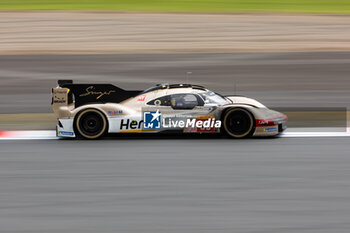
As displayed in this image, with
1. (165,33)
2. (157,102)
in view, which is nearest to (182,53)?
(165,33)

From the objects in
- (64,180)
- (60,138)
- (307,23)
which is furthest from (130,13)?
(64,180)

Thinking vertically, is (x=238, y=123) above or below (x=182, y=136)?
above

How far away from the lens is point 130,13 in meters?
25.5

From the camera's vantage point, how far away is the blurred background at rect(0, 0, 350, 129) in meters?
16.3

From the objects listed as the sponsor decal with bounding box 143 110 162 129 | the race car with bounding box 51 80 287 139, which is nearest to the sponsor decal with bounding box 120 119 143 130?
the race car with bounding box 51 80 287 139

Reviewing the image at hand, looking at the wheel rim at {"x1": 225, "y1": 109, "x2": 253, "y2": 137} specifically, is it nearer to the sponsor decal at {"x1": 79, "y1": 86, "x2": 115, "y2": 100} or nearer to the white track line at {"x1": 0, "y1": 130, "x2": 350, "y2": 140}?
the white track line at {"x1": 0, "y1": 130, "x2": 350, "y2": 140}

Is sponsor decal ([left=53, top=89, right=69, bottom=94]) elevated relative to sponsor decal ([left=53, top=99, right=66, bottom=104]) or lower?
elevated

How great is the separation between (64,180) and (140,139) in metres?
3.36

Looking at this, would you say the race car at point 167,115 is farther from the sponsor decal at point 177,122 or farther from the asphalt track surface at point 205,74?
the asphalt track surface at point 205,74

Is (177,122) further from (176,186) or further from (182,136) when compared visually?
(176,186)

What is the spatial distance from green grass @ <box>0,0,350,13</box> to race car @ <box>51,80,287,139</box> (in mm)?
16072

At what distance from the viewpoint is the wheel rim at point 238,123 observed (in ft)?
34.6

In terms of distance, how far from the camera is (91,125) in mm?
10781

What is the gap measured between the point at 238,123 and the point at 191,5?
18.1 meters
